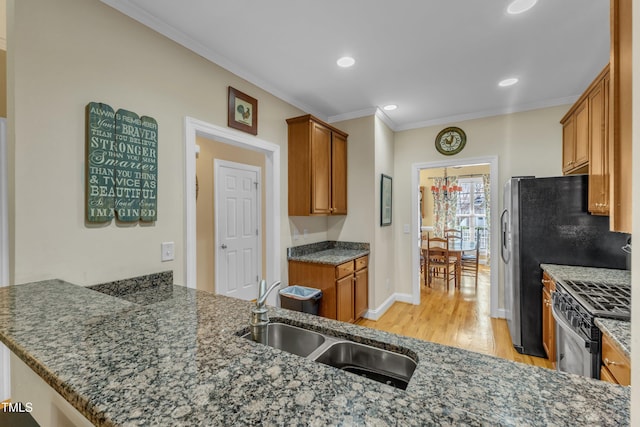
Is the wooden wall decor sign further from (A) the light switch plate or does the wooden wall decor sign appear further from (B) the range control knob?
(B) the range control knob

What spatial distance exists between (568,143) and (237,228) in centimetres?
410

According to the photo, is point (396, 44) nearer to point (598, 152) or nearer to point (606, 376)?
point (598, 152)

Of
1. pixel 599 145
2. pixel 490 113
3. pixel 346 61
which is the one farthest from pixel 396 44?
pixel 490 113

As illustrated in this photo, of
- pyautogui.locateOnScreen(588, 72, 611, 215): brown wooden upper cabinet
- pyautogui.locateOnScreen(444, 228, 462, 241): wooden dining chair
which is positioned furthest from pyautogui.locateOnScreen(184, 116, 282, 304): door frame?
pyautogui.locateOnScreen(444, 228, 462, 241): wooden dining chair

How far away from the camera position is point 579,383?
0.72 meters

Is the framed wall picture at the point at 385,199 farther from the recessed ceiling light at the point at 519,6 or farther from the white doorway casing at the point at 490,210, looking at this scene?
the recessed ceiling light at the point at 519,6

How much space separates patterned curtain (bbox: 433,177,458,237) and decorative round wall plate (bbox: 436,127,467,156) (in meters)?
3.52

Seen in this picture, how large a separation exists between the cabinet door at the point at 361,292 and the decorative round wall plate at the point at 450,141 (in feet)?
6.47

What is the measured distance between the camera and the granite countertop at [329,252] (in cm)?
308

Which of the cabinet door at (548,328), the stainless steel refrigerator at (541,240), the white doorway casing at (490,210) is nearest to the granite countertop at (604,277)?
the stainless steel refrigerator at (541,240)

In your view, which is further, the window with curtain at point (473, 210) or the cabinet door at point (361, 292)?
the window with curtain at point (473, 210)

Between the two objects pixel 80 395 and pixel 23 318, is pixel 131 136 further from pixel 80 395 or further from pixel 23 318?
pixel 80 395

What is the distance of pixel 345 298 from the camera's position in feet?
10.1

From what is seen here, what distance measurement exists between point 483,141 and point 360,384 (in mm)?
3873
